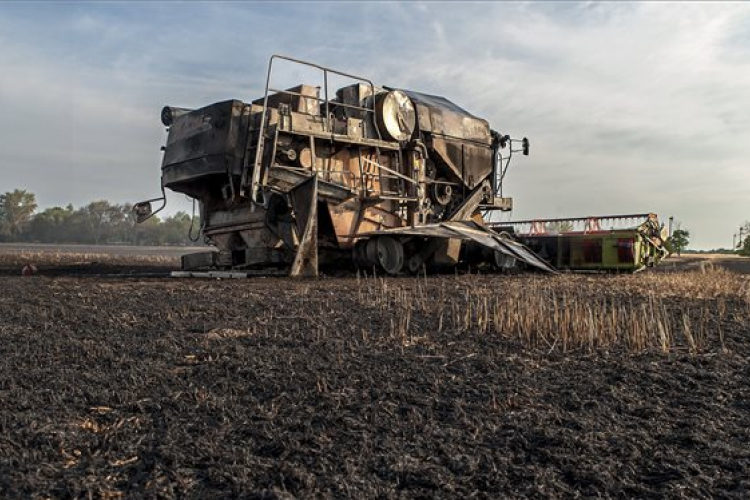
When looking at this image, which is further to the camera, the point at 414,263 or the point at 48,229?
the point at 48,229

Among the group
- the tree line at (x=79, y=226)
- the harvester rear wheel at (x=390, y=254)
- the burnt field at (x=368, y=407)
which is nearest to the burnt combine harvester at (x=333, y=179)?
the harvester rear wheel at (x=390, y=254)

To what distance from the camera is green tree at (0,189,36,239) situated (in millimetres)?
83750

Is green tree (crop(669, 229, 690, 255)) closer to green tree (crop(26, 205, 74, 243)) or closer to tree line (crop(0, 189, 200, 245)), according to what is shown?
tree line (crop(0, 189, 200, 245))

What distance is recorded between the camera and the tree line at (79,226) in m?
84.8

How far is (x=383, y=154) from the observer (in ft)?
42.7

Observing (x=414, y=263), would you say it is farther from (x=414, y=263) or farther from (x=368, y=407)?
(x=368, y=407)

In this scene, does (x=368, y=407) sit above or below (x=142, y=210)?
below

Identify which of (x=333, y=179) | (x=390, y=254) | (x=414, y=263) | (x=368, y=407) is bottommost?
(x=368, y=407)

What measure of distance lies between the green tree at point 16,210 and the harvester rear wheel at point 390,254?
279 ft

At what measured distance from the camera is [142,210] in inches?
502

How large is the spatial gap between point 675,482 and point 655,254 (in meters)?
14.9

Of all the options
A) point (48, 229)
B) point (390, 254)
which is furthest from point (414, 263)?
point (48, 229)

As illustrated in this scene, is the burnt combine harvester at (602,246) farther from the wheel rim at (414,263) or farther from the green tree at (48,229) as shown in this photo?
the green tree at (48,229)

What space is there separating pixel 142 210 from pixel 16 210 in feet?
281
